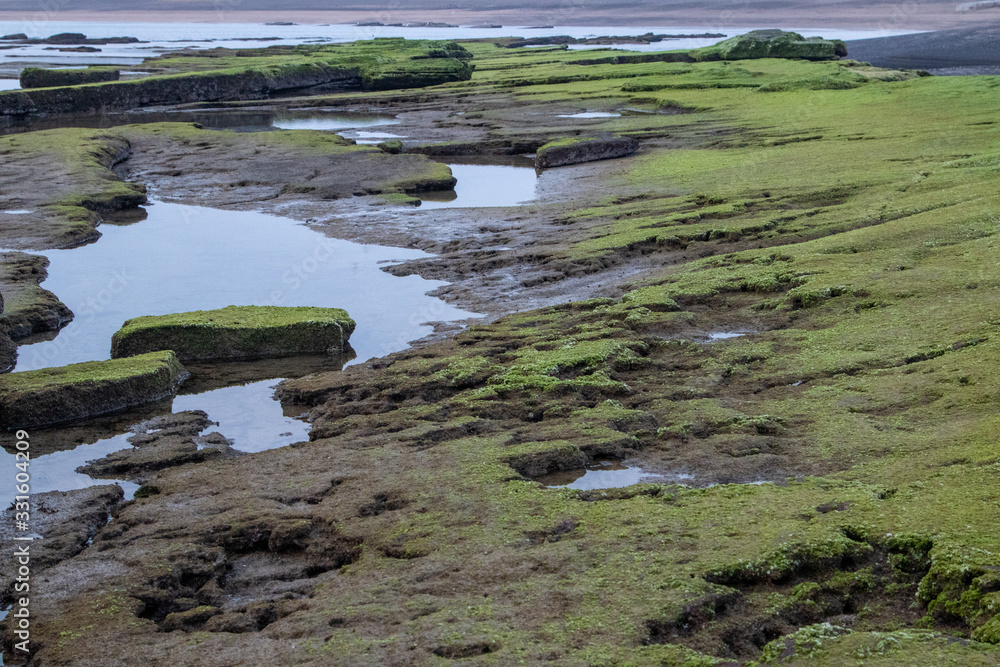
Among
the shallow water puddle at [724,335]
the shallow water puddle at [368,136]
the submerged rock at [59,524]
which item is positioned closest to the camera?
the submerged rock at [59,524]

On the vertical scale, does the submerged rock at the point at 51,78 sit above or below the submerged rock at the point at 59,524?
above

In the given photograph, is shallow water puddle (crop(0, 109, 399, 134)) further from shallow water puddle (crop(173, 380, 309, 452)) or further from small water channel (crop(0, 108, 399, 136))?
shallow water puddle (crop(173, 380, 309, 452))

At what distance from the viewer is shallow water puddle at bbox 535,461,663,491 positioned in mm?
8805

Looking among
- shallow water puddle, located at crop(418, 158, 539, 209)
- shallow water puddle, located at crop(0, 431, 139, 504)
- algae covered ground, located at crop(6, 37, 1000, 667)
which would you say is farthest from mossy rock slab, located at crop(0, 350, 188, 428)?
shallow water puddle, located at crop(418, 158, 539, 209)

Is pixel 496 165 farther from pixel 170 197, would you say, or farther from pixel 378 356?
pixel 378 356

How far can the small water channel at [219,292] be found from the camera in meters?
11.7

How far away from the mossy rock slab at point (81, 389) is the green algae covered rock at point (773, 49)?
59.9 metres

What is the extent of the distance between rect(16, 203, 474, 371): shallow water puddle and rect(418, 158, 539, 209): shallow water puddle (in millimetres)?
4662

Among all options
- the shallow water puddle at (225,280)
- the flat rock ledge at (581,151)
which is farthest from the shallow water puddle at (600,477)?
the flat rock ledge at (581,151)

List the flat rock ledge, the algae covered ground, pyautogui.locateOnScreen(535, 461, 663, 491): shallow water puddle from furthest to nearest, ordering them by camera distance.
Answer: the flat rock ledge, pyautogui.locateOnScreen(535, 461, 663, 491): shallow water puddle, the algae covered ground

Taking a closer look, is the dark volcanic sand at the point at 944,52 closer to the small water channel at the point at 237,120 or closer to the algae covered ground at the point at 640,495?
the small water channel at the point at 237,120

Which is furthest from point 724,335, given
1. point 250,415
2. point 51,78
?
point 51,78

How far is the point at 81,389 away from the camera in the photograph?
1214 centimetres

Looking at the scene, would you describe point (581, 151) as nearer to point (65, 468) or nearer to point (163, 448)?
point (163, 448)
